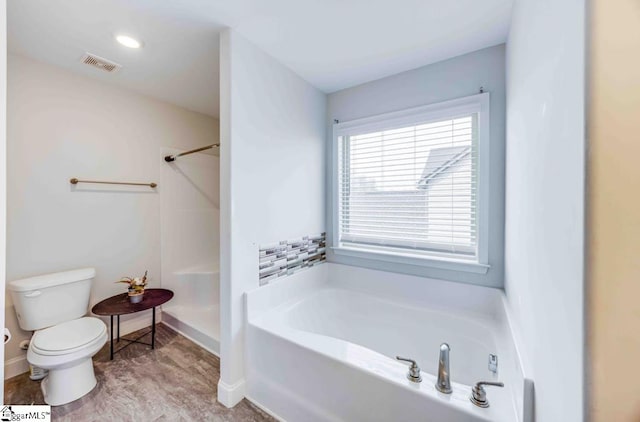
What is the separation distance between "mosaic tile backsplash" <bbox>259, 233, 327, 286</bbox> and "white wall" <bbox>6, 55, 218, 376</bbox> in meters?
1.58

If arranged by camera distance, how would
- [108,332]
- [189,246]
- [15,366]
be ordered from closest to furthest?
[15,366] < [108,332] < [189,246]

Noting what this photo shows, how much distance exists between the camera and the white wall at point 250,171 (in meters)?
1.62

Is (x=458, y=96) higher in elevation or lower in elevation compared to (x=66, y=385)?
higher

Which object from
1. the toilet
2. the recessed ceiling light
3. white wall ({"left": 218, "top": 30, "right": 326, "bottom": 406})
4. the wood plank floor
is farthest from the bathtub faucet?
the recessed ceiling light

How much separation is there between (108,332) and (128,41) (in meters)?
2.44

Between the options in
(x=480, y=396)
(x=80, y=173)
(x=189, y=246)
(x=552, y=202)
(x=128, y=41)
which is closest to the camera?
(x=552, y=202)

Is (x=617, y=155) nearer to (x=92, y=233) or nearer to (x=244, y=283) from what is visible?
(x=244, y=283)

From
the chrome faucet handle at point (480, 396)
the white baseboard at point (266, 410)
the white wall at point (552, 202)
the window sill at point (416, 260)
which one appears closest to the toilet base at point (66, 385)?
the white baseboard at point (266, 410)

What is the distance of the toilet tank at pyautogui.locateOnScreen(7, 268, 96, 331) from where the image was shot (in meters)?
1.77

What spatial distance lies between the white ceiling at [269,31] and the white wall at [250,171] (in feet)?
0.63

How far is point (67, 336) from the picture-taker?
5.64 feet

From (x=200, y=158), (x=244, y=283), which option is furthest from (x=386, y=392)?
(x=200, y=158)

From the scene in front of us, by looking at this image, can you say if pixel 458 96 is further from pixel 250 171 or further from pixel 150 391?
pixel 150 391

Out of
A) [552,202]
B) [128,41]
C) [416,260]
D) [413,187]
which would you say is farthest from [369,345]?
[128,41]
